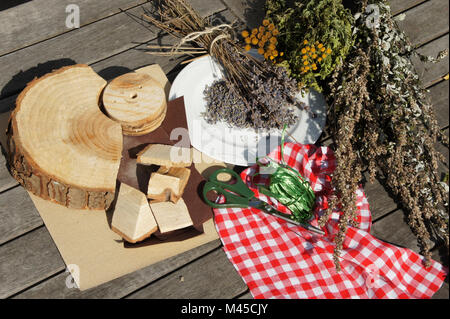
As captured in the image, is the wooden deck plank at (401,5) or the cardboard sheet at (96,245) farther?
the wooden deck plank at (401,5)

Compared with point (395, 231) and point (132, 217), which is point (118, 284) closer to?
point (132, 217)

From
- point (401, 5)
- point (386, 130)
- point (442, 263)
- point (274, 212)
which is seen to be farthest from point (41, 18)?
point (442, 263)

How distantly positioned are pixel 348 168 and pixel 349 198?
13 centimetres

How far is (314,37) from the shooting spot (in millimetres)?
1688

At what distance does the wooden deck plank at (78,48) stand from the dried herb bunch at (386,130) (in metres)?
0.82

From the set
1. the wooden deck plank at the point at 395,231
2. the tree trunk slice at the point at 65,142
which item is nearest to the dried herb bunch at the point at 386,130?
the wooden deck plank at the point at 395,231

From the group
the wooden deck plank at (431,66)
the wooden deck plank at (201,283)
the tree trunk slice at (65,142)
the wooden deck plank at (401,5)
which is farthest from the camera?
the wooden deck plank at (401,5)

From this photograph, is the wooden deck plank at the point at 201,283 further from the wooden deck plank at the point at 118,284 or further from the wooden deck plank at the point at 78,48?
the wooden deck plank at the point at 78,48

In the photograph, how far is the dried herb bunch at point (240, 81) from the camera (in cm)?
175

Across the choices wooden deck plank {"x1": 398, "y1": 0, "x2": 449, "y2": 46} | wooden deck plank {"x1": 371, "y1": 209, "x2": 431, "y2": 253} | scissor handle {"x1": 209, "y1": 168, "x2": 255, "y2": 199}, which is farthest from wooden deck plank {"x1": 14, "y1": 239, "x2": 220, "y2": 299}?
wooden deck plank {"x1": 398, "y1": 0, "x2": 449, "y2": 46}

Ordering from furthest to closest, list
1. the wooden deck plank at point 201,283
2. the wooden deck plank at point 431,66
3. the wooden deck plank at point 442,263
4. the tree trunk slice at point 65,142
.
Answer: the wooden deck plank at point 431,66 < the wooden deck plank at point 442,263 < the wooden deck plank at point 201,283 < the tree trunk slice at point 65,142

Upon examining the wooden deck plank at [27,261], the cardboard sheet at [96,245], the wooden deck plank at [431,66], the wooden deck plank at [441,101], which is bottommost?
the wooden deck plank at [27,261]

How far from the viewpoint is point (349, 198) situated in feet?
5.09
